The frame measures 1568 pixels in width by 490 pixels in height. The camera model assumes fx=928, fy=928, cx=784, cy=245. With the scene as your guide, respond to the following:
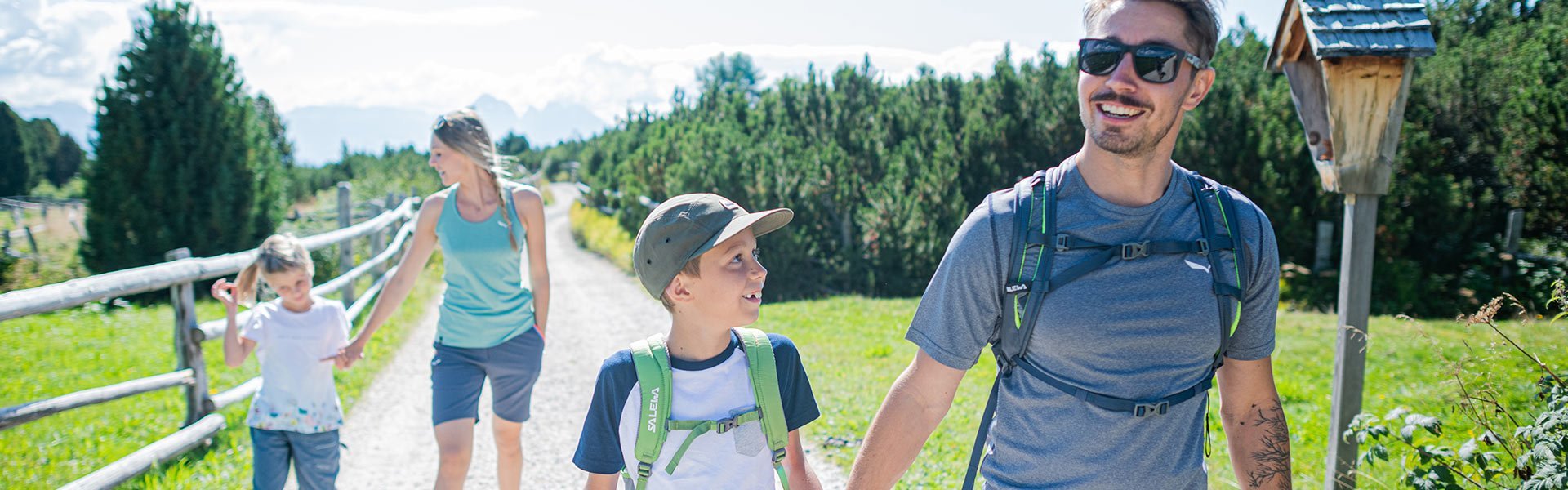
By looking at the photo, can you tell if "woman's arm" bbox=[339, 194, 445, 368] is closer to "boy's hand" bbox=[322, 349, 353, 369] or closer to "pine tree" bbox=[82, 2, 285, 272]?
"boy's hand" bbox=[322, 349, 353, 369]

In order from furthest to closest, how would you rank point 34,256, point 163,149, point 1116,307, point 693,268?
point 34,256 → point 163,149 → point 693,268 → point 1116,307

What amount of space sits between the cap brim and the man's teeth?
2.26 ft

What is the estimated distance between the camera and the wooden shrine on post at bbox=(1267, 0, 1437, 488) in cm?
364

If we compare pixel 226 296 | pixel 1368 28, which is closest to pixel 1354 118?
pixel 1368 28

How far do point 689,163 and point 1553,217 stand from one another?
13.0 metres

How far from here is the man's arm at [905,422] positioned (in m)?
1.91

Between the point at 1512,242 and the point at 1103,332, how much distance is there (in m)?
16.4

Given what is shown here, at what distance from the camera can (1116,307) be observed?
5.87 ft

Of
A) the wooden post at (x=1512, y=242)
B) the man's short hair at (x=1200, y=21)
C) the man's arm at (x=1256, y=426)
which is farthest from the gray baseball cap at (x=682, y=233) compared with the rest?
the wooden post at (x=1512, y=242)

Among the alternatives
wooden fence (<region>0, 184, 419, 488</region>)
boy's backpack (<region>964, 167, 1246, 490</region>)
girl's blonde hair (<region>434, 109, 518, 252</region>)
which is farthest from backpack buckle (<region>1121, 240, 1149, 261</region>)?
wooden fence (<region>0, 184, 419, 488</region>)

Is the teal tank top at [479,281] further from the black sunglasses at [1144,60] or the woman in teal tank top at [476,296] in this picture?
the black sunglasses at [1144,60]

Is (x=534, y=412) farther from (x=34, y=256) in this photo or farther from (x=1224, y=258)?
(x=34, y=256)

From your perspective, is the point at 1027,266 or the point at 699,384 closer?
the point at 1027,266

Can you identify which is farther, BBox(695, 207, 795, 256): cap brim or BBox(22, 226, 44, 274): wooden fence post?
BBox(22, 226, 44, 274): wooden fence post
